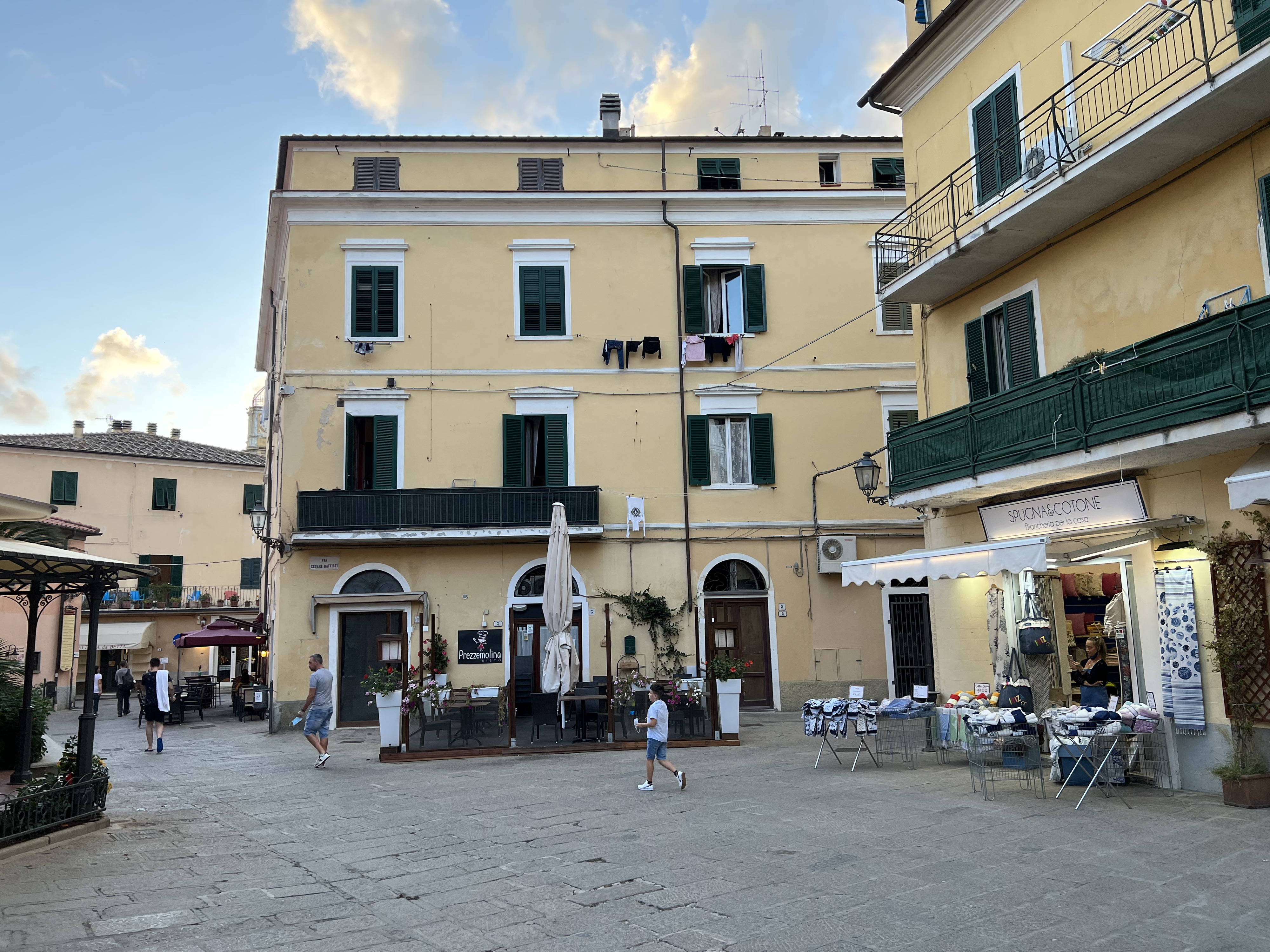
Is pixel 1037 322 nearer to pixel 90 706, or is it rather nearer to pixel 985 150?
pixel 985 150

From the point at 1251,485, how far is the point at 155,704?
15472 mm

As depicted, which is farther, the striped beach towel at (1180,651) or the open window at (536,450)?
the open window at (536,450)

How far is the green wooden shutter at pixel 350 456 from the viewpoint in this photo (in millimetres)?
19484

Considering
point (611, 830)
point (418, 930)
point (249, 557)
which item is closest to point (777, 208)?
point (611, 830)

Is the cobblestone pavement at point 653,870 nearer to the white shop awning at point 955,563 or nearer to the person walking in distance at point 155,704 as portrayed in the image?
the white shop awning at point 955,563

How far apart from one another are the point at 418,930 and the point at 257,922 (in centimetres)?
111

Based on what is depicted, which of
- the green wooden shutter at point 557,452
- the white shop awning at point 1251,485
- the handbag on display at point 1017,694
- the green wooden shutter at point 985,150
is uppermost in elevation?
the green wooden shutter at point 985,150

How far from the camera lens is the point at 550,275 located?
808 inches

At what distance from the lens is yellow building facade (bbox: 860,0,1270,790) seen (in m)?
A: 9.53

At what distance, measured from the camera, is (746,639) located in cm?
2011

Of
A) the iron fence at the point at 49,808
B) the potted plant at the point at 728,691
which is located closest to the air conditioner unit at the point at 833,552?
the potted plant at the point at 728,691

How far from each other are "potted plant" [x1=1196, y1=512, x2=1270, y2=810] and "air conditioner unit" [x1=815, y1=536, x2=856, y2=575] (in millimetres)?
10548

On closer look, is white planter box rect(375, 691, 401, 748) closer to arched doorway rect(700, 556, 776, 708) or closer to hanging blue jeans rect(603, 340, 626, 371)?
arched doorway rect(700, 556, 776, 708)

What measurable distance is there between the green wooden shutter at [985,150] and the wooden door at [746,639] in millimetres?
9759
